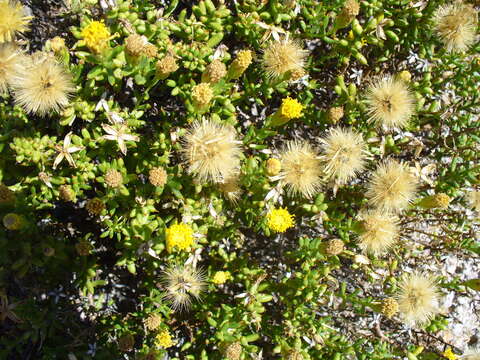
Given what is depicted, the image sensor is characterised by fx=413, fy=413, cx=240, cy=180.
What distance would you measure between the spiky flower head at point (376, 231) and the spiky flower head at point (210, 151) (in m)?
1.02

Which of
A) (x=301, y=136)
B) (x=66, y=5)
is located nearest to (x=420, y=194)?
(x=301, y=136)

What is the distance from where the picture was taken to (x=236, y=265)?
3.37 meters

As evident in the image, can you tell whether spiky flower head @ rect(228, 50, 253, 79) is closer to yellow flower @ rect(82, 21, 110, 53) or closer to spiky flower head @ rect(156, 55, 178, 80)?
spiky flower head @ rect(156, 55, 178, 80)

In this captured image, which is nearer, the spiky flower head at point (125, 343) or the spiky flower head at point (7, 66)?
the spiky flower head at point (7, 66)

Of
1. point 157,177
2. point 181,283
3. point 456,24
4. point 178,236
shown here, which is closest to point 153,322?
point 181,283

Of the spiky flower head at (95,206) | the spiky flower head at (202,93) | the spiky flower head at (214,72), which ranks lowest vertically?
the spiky flower head at (95,206)

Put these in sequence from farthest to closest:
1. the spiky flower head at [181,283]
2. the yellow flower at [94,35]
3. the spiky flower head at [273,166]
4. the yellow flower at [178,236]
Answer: the spiky flower head at [181,283], the spiky flower head at [273,166], the yellow flower at [178,236], the yellow flower at [94,35]

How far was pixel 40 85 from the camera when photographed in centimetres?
244

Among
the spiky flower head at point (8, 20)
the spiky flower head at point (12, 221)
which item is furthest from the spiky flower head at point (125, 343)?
the spiky flower head at point (8, 20)

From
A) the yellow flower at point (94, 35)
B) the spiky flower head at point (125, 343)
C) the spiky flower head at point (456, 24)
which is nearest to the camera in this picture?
the yellow flower at point (94, 35)

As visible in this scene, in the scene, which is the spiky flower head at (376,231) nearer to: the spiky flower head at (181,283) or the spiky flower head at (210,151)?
the spiky flower head at (210,151)

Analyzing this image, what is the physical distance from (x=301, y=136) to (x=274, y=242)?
96cm

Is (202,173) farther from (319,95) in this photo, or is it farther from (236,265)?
(319,95)

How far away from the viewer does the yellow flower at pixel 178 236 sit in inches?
101
